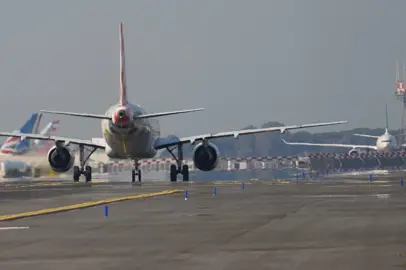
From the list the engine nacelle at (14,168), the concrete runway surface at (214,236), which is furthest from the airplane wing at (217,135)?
the concrete runway surface at (214,236)

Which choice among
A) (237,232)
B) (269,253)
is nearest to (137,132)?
(237,232)

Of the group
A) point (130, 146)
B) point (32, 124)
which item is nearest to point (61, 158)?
point (130, 146)

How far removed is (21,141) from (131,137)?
24.4 meters

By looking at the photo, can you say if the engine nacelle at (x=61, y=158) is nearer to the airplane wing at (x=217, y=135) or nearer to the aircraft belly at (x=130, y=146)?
the aircraft belly at (x=130, y=146)

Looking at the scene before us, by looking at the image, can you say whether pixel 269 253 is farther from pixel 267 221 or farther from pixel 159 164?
pixel 159 164

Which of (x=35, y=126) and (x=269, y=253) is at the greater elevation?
(x=35, y=126)

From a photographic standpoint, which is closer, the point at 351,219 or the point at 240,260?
the point at 240,260

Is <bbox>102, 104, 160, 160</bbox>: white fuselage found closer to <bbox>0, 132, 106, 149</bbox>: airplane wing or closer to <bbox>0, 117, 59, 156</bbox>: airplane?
<bbox>0, 132, 106, 149</bbox>: airplane wing

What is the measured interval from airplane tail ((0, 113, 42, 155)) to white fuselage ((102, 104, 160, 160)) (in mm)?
14358

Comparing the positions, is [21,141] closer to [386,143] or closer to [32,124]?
[32,124]

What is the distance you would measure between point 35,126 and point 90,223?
10831 centimetres

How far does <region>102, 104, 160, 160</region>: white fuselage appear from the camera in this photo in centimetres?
7112

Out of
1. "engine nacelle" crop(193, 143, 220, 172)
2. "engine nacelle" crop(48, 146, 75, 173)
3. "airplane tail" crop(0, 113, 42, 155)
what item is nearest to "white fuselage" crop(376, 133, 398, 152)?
"airplane tail" crop(0, 113, 42, 155)

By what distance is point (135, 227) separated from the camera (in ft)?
95.1
